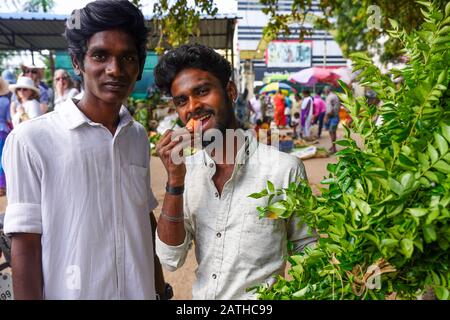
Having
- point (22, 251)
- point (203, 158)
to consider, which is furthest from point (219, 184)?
point (22, 251)

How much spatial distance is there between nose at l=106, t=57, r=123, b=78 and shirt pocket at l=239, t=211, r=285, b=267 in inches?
26.6

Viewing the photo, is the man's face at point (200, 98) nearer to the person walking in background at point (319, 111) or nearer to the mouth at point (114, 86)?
the mouth at point (114, 86)

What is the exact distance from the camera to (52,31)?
10609 millimetres

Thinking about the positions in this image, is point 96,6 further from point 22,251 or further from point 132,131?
point 22,251

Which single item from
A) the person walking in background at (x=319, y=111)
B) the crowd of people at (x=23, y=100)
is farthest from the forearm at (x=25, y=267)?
the person walking in background at (x=319, y=111)

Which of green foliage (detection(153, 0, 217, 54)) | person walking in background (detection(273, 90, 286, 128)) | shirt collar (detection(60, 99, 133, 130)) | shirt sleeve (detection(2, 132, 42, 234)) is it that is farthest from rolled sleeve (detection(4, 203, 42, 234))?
person walking in background (detection(273, 90, 286, 128))

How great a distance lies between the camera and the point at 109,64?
1395 mm

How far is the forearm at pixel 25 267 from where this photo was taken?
124 centimetres

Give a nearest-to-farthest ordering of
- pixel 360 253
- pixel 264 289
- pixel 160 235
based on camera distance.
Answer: pixel 360 253, pixel 264 289, pixel 160 235

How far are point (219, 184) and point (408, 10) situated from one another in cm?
410

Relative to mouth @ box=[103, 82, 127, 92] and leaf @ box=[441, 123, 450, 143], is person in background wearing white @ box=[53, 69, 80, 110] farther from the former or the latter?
leaf @ box=[441, 123, 450, 143]

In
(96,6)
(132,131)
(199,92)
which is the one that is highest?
(96,6)
